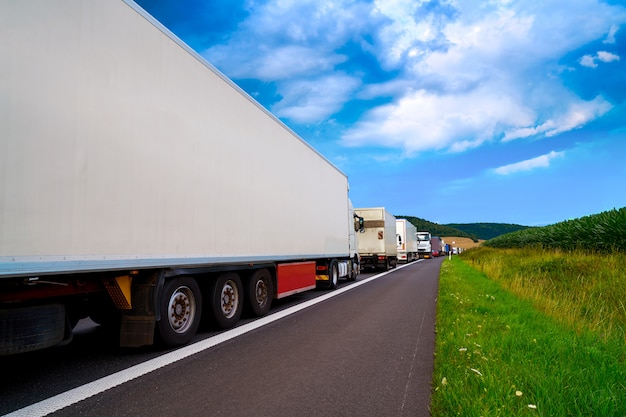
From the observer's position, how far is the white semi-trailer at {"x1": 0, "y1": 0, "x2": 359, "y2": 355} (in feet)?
12.2

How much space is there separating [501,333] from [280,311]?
15.1 ft

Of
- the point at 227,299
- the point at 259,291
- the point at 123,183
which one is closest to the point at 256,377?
the point at 123,183

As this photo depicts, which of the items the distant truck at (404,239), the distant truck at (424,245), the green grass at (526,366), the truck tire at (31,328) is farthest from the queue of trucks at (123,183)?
the distant truck at (424,245)

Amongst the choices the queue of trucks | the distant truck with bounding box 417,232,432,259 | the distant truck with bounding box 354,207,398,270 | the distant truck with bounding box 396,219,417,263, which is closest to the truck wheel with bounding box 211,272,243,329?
the queue of trucks

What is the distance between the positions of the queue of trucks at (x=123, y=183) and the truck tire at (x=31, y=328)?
12mm

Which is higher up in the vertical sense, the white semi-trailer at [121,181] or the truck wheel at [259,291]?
the white semi-trailer at [121,181]

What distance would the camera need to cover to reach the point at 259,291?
8414 millimetres

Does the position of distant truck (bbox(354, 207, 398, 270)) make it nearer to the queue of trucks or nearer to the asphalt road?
the queue of trucks

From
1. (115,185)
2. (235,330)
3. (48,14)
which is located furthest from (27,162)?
(235,330)

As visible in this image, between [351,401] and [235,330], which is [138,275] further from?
[351,401]

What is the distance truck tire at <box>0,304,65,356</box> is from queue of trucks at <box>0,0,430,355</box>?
1 cm

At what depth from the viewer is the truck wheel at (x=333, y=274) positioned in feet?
43.4

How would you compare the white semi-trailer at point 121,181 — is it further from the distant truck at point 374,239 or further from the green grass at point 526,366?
the distant truck at point 374,239

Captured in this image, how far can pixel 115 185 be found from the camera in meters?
4.67
